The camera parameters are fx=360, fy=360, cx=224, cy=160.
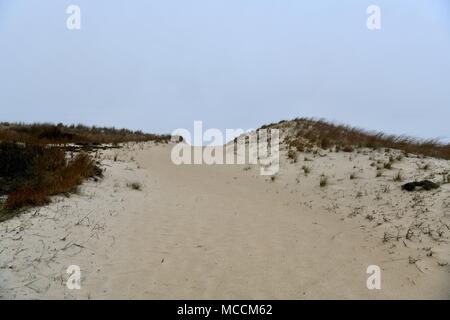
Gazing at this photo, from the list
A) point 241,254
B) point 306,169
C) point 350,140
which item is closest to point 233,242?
point 241,254

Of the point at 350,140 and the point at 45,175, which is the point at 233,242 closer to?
the point at 45,175

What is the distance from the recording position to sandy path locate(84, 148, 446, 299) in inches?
211

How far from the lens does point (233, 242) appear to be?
23.5ft

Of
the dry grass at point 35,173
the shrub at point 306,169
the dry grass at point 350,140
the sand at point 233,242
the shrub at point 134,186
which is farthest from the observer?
the dry grass at point 350,140

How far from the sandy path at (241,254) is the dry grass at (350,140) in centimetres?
697

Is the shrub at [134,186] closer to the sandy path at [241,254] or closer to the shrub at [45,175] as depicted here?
the sandy path at [241,254]

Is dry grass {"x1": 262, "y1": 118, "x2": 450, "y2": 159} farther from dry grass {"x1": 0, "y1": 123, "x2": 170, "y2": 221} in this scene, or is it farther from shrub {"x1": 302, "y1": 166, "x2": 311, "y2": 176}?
dry grass {"x1": 0, "y1": 123, "x2": 170, "y2": 221}

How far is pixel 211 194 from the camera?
11.1 m

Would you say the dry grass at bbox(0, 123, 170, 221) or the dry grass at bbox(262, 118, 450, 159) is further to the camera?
the dry grass at bbox(262, 118, 450, 159)

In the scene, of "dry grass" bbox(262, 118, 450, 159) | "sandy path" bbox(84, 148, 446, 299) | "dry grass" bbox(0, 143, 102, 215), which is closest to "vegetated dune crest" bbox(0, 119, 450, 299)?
"sandy path" bbox(84, 148, 446, 299)

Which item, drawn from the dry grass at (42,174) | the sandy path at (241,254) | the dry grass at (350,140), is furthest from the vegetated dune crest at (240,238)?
the dry grass at (350,140)

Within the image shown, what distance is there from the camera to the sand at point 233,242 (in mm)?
5332

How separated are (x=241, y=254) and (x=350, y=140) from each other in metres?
12.4

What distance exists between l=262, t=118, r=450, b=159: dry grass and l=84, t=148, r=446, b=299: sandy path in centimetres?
697
